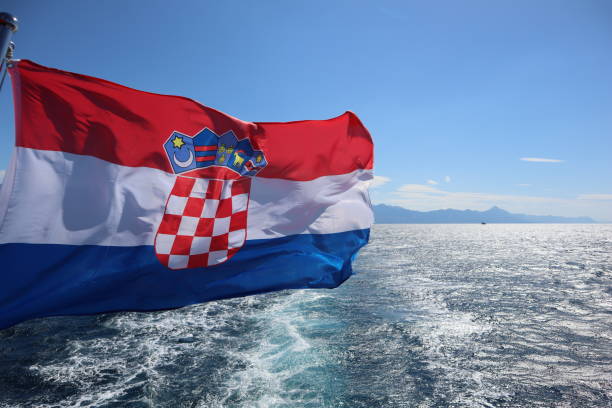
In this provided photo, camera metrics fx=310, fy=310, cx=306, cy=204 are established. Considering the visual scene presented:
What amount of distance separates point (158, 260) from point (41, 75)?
7.70ft

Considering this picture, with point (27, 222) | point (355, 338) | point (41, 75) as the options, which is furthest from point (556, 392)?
point (41, 75)

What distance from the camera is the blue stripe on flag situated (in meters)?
3.13

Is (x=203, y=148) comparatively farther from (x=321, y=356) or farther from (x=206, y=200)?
(x=321, y=356)

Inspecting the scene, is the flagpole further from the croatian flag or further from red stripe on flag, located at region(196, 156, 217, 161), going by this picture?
red stripe on flag, located at region(196, 156, 217, 161)

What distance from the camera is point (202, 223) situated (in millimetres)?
4316

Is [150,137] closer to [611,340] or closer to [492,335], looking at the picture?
[492,335]

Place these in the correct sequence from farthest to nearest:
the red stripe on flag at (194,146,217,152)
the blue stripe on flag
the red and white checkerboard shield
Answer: the red stripe on flag at (194,146,217,152) → the red and white checkerboard shield → the blue stripe on flag

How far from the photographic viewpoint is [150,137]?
3941 mm

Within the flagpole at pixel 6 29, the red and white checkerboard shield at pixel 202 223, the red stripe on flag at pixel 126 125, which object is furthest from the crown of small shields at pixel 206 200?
the flagpole at pixel 6 29

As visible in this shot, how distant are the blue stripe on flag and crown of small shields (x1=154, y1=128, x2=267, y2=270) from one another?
0.61ft

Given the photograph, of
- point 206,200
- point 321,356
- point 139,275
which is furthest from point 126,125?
point 321,356

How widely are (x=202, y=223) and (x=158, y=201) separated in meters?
0.63

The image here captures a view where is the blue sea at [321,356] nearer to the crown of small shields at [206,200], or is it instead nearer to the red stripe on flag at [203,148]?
the crown of small shields at [206,200]

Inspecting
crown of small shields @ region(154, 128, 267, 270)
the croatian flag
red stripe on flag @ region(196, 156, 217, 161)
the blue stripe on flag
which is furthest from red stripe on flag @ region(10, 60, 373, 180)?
the blue stripe on flag
